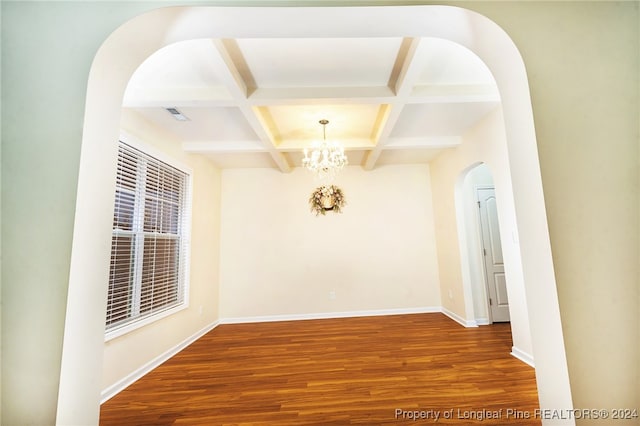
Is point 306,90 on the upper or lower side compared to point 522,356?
upper

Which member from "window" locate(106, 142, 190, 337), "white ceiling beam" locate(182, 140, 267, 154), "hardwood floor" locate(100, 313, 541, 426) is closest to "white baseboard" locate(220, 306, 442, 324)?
"hardwood floor" locate(100, 313, 541, 426)

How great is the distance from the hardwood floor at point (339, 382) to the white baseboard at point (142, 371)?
0.06 m

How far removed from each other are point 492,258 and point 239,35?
14.2 ft


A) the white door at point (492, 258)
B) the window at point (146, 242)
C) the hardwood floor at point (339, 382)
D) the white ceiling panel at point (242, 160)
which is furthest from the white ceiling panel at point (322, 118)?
the hardwood floor at point (339, 382)

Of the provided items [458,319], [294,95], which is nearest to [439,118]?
[294,95]

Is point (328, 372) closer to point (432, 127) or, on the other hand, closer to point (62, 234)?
point (62, 234)

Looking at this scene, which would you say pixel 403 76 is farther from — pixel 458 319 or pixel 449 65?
pixel 458 319

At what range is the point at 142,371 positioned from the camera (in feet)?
8.23

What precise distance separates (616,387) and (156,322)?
11.4 feet

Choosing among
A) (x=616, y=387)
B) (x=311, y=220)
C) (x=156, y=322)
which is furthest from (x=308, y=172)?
(x=616, y=387)

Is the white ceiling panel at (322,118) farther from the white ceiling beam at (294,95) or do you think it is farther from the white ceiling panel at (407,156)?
the white ceiling panel at (407,156)

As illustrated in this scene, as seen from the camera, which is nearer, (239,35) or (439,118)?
(239,35)

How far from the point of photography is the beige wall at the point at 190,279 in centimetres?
233

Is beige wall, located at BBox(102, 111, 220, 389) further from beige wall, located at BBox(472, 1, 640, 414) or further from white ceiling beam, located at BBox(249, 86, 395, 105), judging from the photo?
beige wall, located at BBox(472, 1, 640, 414)
